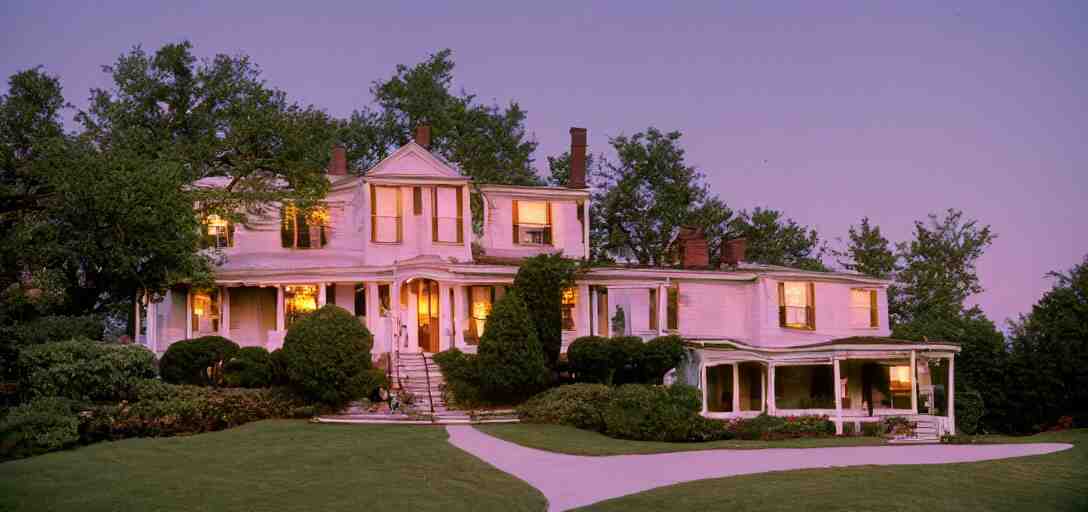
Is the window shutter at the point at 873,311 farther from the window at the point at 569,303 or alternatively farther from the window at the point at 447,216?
the window at the point at 447,216

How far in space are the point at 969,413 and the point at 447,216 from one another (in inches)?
809

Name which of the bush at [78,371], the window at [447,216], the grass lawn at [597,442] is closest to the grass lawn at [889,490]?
the grass lawn at [597,442]

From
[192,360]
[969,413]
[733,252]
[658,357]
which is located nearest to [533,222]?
[733,252]

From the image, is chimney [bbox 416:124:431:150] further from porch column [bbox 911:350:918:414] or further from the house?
A: porch column [bbox 911:350:918:414]

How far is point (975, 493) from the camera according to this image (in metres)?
18.9

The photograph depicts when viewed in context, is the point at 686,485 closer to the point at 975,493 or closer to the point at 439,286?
the point at 975,493

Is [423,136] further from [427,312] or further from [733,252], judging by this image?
[733,252]

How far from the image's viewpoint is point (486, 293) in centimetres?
3994

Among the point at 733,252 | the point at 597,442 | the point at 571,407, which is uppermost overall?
the point at 733,252

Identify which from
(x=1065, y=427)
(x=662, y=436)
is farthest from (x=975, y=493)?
(x=1065, y=427)

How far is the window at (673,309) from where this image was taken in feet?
134

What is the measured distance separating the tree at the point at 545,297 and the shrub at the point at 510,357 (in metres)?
0.89

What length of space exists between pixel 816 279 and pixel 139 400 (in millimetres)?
24639

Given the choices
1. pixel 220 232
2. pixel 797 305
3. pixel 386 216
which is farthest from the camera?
pixel 797 305
